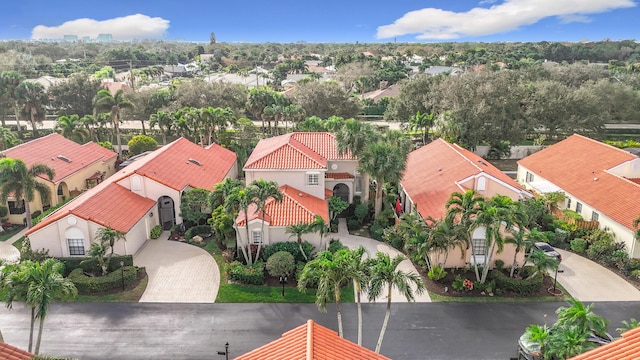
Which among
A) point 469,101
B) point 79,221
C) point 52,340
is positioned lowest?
point 52,340

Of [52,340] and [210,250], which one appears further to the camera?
[210,250]

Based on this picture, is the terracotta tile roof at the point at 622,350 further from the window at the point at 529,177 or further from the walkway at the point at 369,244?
the window at the point at 529,177

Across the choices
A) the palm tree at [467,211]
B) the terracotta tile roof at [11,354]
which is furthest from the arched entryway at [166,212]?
the terracotta tile roof at [11,354]

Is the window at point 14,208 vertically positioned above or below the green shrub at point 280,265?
above

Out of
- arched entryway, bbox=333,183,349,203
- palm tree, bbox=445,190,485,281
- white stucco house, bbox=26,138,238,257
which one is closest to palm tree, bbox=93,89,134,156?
white stucco house, bbox=26,138,238,257

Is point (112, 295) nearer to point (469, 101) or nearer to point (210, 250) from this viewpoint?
point (210, 250)

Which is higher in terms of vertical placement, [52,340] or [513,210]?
[513,210]

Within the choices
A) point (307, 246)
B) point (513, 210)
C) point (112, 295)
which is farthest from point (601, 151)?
point (112, 295)

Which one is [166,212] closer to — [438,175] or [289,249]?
[289,249]
